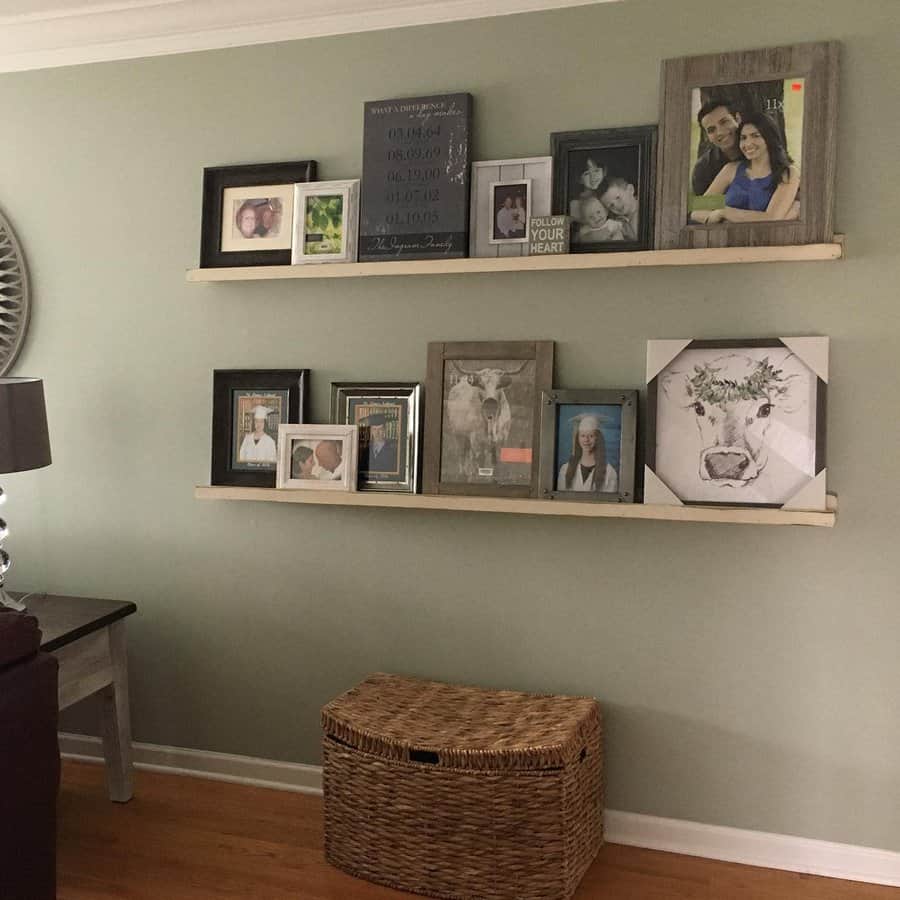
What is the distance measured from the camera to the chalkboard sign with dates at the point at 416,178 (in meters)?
2.56

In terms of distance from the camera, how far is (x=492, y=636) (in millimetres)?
2650

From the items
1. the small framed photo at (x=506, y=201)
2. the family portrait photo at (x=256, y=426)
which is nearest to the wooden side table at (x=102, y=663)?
the family portrait photo at (x=256, y=426)

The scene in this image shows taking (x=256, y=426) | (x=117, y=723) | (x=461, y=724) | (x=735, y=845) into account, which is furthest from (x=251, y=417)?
(x=735, y=845)

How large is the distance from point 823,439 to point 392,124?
4.60 ft

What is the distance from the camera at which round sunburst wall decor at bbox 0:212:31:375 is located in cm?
301

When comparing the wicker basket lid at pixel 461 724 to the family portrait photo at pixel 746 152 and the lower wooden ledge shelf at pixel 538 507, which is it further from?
the family portrait photo at pixel 746 152

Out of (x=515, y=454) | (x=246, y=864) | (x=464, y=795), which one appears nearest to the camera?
(x=464, y=795)

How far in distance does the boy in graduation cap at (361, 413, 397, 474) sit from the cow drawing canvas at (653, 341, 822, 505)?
72 cm

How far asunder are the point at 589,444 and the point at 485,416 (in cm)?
29

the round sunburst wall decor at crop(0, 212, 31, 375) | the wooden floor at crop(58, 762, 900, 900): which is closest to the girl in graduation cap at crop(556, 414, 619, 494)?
the wooden floor at crop(58, 762, 900, 900)

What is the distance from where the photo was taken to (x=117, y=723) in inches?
108

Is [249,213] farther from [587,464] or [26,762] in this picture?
[26,762]

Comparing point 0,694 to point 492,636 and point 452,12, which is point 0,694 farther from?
point 452,12

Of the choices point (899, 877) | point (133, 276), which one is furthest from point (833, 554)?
point (133, 276)
